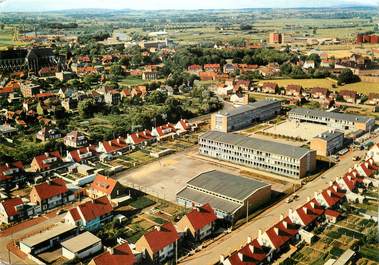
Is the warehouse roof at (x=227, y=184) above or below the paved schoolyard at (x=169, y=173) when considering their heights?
above

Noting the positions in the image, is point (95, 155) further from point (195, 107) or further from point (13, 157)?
point (195, 107)

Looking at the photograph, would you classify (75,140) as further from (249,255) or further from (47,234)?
(249,255)

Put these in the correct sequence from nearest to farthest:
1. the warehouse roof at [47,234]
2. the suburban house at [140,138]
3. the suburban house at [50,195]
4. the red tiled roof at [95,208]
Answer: the warehouse roof at [47,234], the red tiled roof at [95,208], the suburban house at [50,195], the suburban house at [140,138]

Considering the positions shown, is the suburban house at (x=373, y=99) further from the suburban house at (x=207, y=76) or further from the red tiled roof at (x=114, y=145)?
the red tiled roof at (x=114, y=145)

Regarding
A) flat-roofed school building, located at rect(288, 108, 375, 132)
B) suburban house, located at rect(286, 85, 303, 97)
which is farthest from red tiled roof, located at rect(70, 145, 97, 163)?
suburban house, located at rect(286, 85, 303, 97)

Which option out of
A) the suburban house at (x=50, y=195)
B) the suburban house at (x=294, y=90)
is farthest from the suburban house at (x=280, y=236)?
the suburban house at (x=294, y=90)
